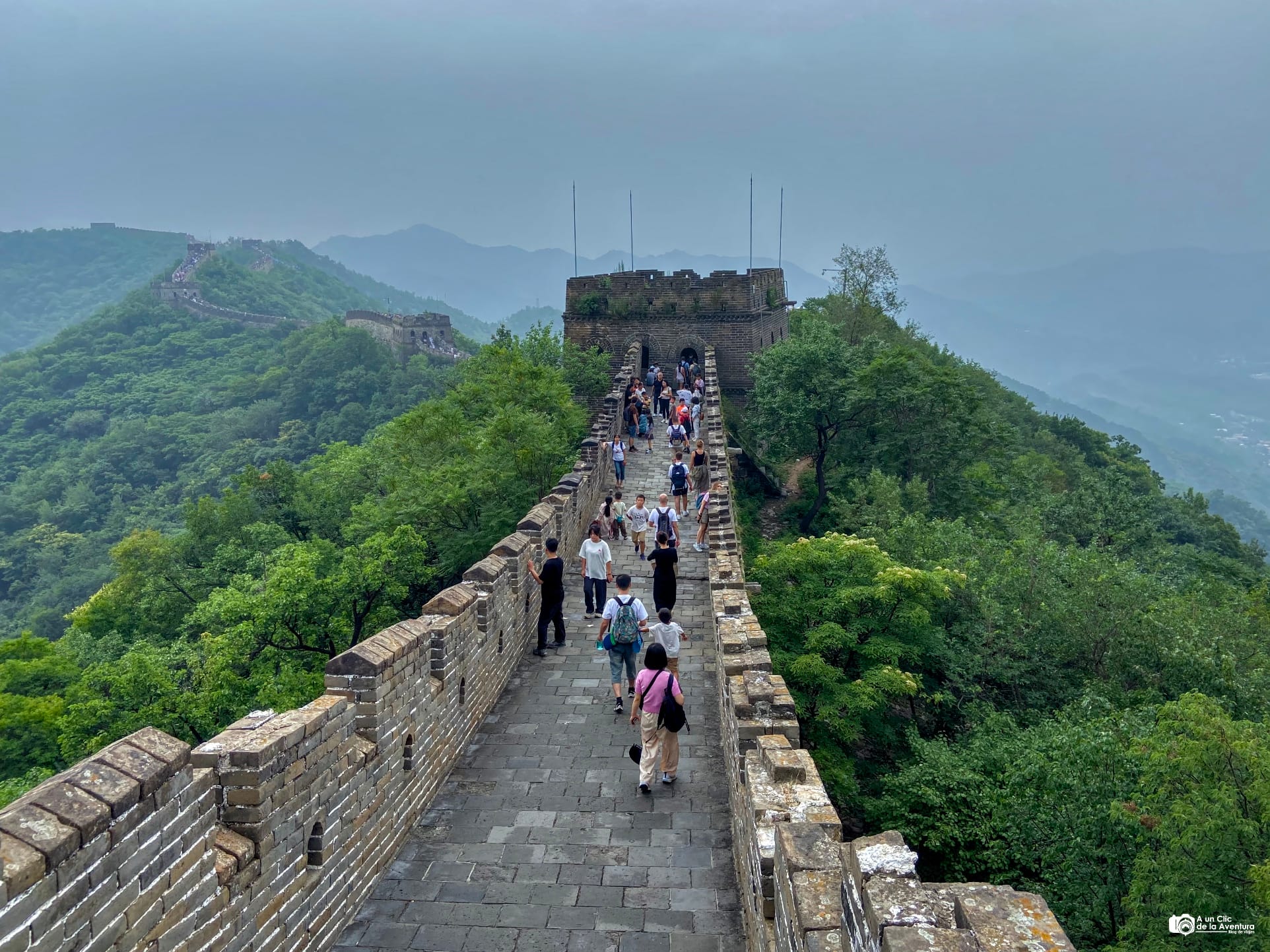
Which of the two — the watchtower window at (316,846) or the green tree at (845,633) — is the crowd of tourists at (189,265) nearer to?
the green tree at (845,633)

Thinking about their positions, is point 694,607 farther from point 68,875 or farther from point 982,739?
point 68,875

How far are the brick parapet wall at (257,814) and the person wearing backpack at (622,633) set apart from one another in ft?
4.03

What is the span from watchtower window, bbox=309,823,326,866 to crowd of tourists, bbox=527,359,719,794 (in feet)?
8.55

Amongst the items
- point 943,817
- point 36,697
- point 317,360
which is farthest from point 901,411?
point 317,360

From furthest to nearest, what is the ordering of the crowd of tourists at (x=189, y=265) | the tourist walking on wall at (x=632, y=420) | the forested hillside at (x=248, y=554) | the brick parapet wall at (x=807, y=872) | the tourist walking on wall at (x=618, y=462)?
the crowd of tourists at (x=189, y=265)
the tourist walking on wall at (x=632, y=420)
the tourist walking on wall at (x=618, y=462)
the forested hillside at (x=248, y=554)
the brick parapet wall at (x=807, y=872)

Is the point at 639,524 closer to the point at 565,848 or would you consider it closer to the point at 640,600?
the point at 640,600

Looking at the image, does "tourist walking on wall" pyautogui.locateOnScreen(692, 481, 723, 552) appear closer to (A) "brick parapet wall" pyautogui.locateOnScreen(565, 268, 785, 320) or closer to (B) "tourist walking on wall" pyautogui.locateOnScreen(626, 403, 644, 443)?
(B) "tourist walking on wall" pyautogui.locateOnScreen(626, 403, 644, 443)

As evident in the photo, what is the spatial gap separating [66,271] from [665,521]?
608 ft

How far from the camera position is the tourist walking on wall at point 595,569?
430 inches

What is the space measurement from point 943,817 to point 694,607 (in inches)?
173

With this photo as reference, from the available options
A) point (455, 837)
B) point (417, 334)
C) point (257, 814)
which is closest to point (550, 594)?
point (455, 837)

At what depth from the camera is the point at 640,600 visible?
1205 centimetres

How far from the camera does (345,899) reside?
5.66 m

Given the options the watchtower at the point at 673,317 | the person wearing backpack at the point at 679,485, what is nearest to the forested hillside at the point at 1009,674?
the person wearing backpack at the point at 679,485
